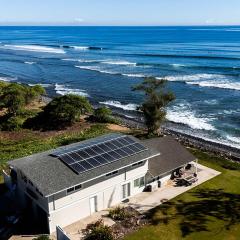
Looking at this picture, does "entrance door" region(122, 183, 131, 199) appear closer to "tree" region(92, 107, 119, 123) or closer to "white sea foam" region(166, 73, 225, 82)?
"tree" region(92, 107, 119, 123)

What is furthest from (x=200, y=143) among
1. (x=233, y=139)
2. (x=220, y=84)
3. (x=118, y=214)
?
(x=220, y=84)

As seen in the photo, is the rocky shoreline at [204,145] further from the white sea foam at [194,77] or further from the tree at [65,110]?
the white sea foam at [194,77]

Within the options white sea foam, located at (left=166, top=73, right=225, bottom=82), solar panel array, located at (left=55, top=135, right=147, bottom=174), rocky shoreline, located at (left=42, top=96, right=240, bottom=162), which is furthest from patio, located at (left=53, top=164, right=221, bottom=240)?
white sea foam, located at (left=166, top=73, right=225, bottom=82)

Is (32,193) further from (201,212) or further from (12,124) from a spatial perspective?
(12,124)

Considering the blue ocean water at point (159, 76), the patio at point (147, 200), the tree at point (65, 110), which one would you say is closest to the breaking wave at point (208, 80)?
the blue ocean water at point (159, 76)

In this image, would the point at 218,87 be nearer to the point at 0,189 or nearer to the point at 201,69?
the point at 201,69

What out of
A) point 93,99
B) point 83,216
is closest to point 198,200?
point 83,216
